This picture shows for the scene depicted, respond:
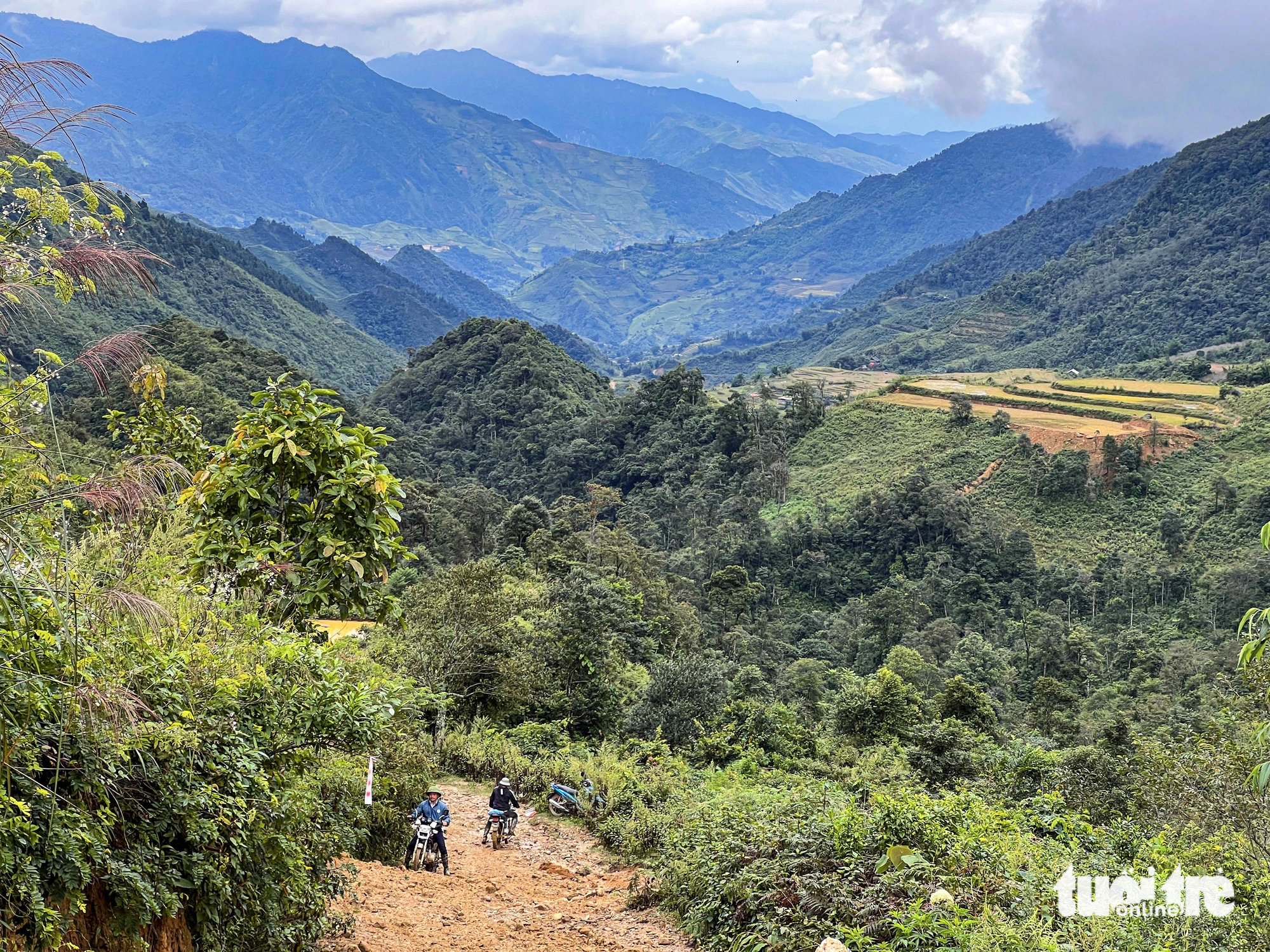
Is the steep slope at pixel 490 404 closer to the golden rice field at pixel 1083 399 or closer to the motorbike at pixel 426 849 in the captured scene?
the golden rice field at pixel 1083 399

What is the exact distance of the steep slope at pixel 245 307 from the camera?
294 ft

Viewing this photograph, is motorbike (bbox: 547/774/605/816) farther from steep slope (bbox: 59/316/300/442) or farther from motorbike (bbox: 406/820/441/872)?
steep slope (bbox: 59/316/300/442)

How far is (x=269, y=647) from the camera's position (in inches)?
201

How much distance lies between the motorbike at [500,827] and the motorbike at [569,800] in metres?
1.29

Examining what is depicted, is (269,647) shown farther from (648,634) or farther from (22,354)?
(22,354)

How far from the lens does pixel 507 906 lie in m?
8.28

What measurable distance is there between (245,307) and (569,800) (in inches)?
4040

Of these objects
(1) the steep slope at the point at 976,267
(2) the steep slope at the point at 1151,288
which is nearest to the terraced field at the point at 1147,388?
(2) the steep slope at the point at 1151,288

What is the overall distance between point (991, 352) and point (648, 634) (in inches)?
4062

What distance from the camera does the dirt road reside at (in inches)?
273

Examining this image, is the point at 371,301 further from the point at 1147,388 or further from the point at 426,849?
the point at 426,849

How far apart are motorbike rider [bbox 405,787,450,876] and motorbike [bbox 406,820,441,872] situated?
2cm

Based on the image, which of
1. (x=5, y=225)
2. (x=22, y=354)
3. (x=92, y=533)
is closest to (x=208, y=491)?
(x=92, y=533)

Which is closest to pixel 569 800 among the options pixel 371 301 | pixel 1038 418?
pixel 1038 418
